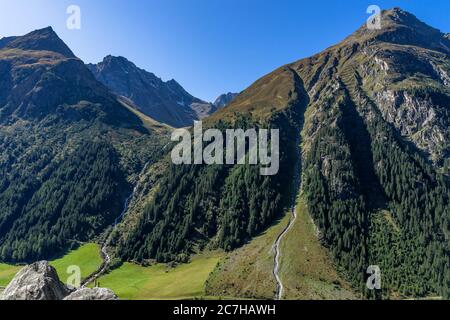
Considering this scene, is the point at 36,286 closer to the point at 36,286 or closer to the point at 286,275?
the point at 36,286

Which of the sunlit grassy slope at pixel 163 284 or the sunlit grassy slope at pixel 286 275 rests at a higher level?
the sunlit grassy slope at pixel 286 275

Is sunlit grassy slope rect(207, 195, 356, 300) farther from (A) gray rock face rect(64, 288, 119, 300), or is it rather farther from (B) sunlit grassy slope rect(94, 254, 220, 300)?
(A) gray rock face rect(64, 288, 119, 300)

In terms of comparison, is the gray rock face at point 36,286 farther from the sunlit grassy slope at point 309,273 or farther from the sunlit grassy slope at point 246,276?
the sunlit grassy slope at point 309,273

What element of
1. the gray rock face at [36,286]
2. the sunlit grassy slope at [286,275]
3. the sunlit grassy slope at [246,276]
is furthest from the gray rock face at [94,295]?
the sunlit grassy slope at [246,276]

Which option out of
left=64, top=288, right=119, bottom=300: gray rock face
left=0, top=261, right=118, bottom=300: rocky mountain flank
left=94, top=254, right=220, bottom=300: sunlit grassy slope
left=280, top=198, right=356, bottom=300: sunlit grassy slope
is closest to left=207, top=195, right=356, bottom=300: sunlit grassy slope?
left=280, top=198, right=356, bottom=300: sunlit grassy slope
